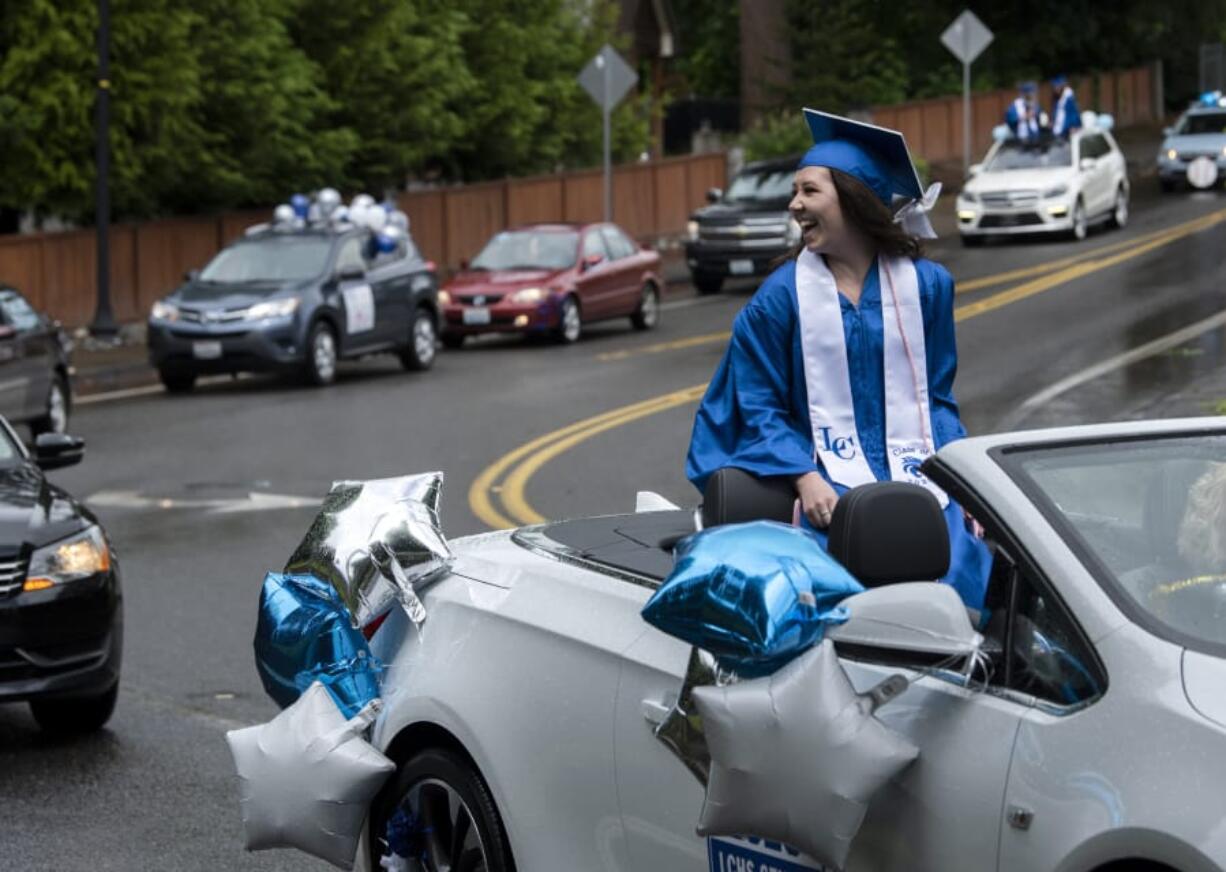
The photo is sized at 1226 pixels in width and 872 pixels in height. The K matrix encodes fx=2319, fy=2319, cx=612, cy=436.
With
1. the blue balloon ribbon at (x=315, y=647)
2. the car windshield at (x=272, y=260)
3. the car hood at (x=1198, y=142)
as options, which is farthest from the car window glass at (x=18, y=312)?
the car hood at (x=1198, y=142)

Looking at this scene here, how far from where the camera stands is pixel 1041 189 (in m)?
35.5

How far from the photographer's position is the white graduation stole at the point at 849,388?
17.6ft

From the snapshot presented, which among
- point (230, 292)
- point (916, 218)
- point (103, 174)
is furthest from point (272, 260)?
point (916, 218)

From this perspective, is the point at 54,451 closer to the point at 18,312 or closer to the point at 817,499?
the point at 817,499

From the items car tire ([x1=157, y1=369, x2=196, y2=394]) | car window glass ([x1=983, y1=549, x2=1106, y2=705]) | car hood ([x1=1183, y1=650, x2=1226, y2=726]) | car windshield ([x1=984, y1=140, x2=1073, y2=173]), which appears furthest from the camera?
car windshield ([x1=984, y1=140, x2=1073, y2=173])

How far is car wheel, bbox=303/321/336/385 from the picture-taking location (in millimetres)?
23375

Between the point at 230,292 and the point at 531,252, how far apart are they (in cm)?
575

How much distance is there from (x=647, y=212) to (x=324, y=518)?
3657 centimetres

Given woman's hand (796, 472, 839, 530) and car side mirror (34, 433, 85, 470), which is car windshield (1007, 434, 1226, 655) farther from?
car side mirror (34, 433, 85, 470)

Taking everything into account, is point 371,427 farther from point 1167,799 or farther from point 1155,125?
point 1155,125

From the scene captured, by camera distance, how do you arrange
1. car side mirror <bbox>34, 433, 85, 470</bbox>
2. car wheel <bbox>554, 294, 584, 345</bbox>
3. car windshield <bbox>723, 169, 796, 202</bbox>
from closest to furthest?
car side mirror <bbox>34, 433, 85, 470</bbox> → car wheel <bbox>554, 294, 584, 345</bbox> → car windshield <bbox>723, 169, 796, 202</bbox>

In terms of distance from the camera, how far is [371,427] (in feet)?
63.8

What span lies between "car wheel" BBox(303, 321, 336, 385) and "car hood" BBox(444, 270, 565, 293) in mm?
Answer: 3833

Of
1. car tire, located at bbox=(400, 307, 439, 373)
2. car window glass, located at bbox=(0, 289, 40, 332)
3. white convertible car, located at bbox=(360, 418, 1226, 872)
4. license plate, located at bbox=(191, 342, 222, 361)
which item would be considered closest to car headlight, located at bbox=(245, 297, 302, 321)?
license plate, located at bbox=(191, 342, 222, 361)
